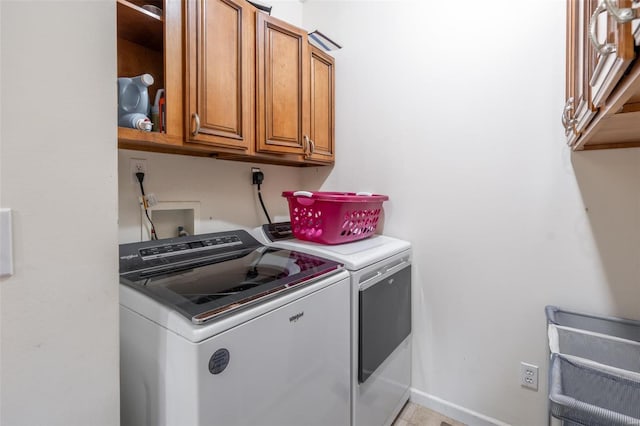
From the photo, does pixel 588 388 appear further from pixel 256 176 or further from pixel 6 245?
pixel 256 176

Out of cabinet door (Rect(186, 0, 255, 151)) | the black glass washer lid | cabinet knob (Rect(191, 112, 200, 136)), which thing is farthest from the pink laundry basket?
cabinet knob (Rect(191, 112, 200, 136))

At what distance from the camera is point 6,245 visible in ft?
1.70

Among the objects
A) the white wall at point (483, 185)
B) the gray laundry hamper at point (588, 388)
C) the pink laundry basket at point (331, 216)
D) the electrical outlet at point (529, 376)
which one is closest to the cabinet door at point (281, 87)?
the pink laundry basket at point (331, 216)

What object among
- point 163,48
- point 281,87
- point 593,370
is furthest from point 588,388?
point 163,48

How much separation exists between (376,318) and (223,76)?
1.27 meters

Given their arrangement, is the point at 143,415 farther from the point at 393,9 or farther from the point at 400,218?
the point at 393,9

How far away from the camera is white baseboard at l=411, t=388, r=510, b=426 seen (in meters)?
1.58

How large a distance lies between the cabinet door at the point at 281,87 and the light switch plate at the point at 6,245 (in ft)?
3.34

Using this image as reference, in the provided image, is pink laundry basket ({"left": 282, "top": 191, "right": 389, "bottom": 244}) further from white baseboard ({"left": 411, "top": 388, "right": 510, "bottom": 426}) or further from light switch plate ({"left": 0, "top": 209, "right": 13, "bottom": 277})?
light switch plate ({"left": 0, "top": 209, "right": 13, "bottom": 277})

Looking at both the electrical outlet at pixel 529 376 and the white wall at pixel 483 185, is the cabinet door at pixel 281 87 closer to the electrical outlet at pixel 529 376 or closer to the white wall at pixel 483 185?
the white wall at pixel 483 185

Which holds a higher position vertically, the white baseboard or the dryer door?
the dryer door

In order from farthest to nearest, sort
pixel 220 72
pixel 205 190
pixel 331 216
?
pixel 205 190
pixel 331 216
pixel 220 72

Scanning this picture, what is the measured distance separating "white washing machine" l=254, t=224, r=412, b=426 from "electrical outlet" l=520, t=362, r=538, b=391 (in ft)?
1.82

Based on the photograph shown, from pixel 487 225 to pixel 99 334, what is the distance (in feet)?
5.36
